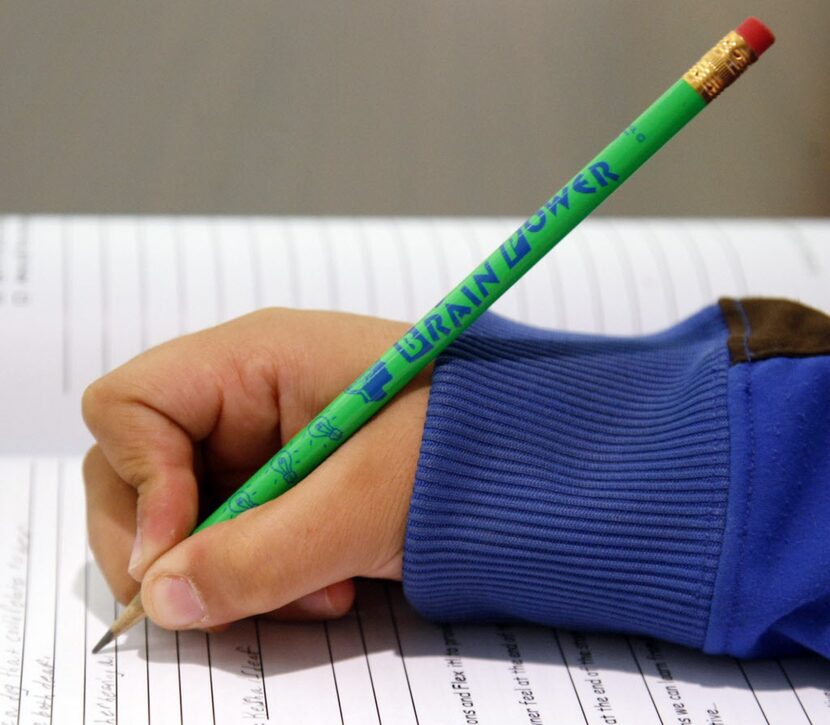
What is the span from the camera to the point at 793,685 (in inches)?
16.8

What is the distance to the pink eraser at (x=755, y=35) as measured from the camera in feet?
1.22

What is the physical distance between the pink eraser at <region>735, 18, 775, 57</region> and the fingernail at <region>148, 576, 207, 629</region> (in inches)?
10.4

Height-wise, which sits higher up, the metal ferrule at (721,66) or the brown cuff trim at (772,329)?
the metal ferrule at (721,66)

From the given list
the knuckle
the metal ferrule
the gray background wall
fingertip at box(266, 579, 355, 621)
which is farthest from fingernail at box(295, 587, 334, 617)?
the gray background wall

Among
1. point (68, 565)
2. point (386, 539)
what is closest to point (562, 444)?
point (386, 539)

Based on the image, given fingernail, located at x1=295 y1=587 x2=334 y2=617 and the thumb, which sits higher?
the thumb

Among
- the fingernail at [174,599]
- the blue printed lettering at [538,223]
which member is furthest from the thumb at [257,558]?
the blue printed lettering at [538,223]

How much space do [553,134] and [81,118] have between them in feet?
1.37

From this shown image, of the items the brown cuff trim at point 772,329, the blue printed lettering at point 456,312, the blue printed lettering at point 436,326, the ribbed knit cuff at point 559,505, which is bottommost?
Answer: the ribbed knit cuff at point 559,505

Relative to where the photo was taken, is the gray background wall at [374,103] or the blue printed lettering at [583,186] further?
the gray background wall at [374,103]

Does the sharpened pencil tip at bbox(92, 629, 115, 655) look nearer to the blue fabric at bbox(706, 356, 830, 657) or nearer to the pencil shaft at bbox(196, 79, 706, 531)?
the pencil shaft at bbox(196, 79, 706, 531)

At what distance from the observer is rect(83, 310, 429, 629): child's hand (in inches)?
16.0

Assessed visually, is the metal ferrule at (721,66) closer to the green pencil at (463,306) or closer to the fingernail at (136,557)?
the green pencil at (463,306)

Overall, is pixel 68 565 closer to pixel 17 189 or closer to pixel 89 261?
pixel 89 261
